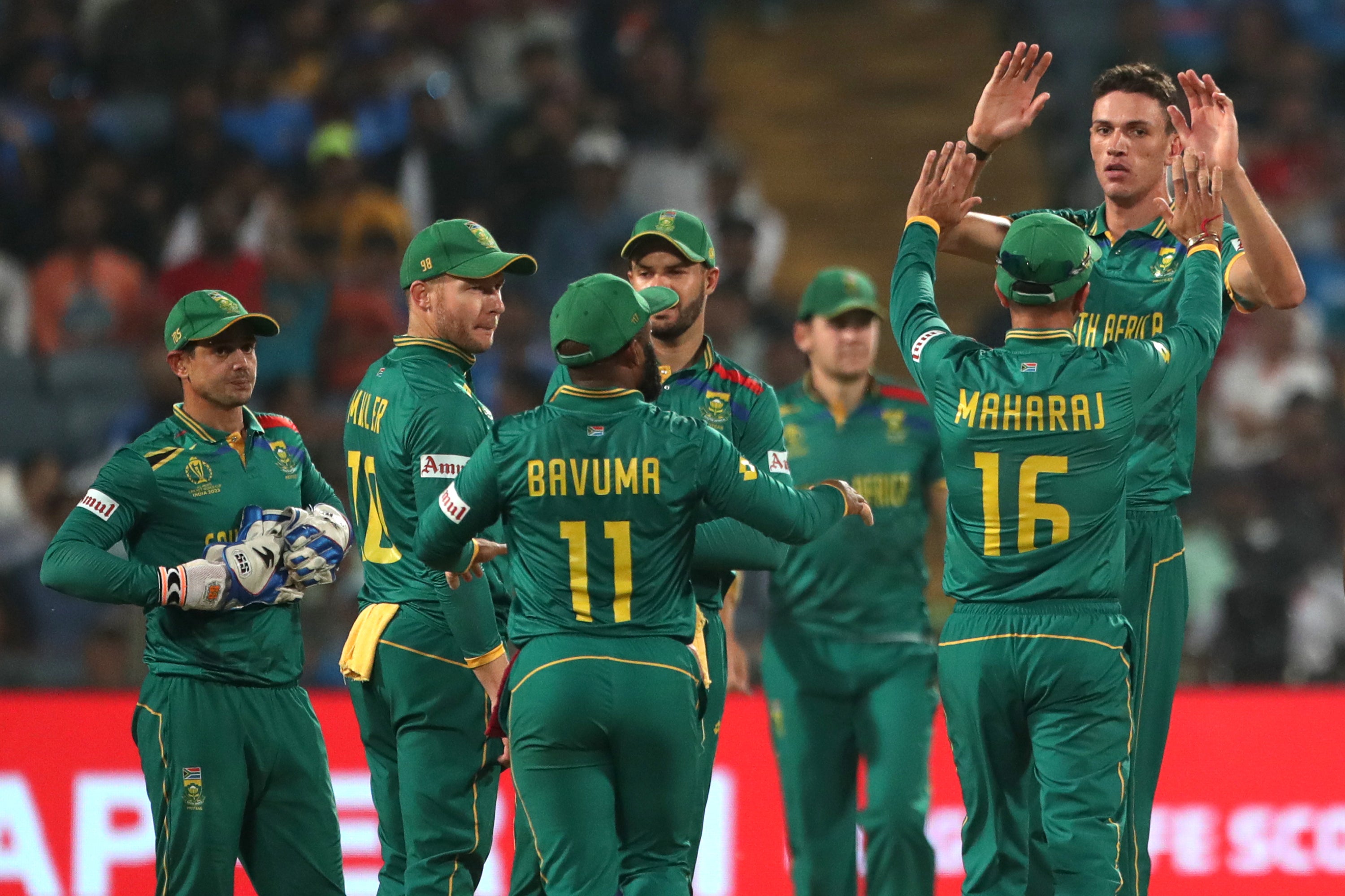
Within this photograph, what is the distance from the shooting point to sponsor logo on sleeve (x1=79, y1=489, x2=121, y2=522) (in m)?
5.53

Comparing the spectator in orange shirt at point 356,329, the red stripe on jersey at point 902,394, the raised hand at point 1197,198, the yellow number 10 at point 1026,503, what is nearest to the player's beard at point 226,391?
the yellow number 10 at point 1026,503

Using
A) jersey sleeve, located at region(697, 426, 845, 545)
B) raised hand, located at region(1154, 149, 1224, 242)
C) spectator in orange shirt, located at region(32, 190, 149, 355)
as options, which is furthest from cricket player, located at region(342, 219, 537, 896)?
spectator in orange shirt, located at region(32, 190, 149, 355)

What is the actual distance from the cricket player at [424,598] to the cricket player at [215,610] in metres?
0.22

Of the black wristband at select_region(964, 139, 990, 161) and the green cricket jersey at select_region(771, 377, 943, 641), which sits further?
the green cricket jersey at select_region(771, 377, 943, 641)

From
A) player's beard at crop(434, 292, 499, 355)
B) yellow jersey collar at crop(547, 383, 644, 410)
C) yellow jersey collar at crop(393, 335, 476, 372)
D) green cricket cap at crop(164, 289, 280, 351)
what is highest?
green cricket cap at crop(164, 289, 280, 351)

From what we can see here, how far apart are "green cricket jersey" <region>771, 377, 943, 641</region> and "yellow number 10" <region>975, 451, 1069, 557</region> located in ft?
5.06

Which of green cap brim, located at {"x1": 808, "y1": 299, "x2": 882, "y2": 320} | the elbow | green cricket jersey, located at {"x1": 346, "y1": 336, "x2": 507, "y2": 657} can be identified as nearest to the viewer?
green cricket jersey, located at {"x1": 346, "y1": 336, "x2": 507, "y2": 657}

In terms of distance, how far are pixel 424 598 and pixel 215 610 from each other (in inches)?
26.6

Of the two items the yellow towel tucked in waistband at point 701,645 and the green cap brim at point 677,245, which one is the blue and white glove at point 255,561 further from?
the green cap brim at point 677,245

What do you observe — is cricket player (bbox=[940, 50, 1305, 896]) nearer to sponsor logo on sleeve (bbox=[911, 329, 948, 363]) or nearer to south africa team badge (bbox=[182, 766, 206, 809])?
sponsor logo on sleeve (bbox=[911, 329, 948, 363])

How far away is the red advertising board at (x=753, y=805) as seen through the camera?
774cm

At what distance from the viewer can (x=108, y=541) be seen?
18.2 feet

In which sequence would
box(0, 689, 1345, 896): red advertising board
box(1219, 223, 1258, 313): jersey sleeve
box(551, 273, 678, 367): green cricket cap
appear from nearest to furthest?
box(551, 273, 678, 367): green cricket cap
box(1219, 223, 1258, 313): jersey sleeve
box(0, 689, 1345, 896): red advertising board

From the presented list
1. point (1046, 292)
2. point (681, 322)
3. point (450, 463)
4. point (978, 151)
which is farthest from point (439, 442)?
point (978, 151)
